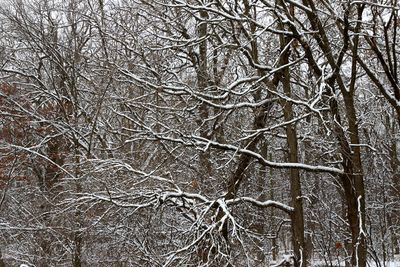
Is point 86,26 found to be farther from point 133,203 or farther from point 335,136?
point 335,136

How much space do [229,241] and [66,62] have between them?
5927 millimetres

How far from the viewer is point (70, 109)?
1327cm

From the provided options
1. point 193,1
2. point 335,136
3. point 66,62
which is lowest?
point 335,136

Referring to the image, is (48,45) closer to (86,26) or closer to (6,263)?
(86,26)

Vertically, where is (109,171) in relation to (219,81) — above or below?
below

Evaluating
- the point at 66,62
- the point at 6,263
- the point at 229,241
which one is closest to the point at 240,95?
the point at 229,241

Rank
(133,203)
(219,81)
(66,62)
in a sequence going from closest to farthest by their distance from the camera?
1. (133,203)
2. (219,81)
3. (66,62)

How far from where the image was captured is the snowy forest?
26.0ft

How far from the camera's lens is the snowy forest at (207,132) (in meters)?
7.92

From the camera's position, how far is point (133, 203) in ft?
28.6

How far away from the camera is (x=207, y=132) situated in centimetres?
971

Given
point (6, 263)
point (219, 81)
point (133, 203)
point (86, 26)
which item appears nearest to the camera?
point (133, 203)

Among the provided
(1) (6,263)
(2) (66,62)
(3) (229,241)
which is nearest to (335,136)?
(3) (229,241)

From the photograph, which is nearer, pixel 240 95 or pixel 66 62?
pixel 240 95
